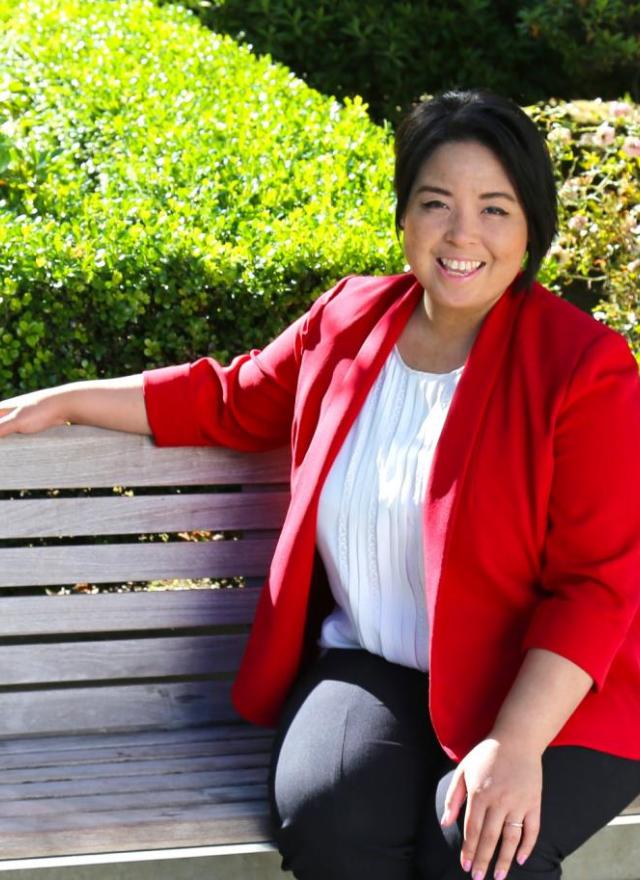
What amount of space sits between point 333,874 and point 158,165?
2.60 metres

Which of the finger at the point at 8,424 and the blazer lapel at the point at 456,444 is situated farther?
the finger at the point at 8,424

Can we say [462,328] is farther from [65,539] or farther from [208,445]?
[65,539]

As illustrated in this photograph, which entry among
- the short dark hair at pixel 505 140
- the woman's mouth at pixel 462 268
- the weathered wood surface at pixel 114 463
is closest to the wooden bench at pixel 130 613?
the weathered wood surface at pixel 114 463

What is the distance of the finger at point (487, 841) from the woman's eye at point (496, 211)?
3.54 ft

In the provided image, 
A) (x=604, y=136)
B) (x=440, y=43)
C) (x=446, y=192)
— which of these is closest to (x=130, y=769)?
(x=446, y=192)

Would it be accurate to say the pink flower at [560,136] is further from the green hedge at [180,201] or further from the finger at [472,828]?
the finger at [472,828]

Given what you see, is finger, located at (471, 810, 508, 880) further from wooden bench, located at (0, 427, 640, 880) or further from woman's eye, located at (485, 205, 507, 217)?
woman's eye, located at (485, 205, 507, 217)

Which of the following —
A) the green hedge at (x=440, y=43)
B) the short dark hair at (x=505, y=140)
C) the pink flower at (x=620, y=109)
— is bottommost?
the short dark hair at (x=505, y=140)

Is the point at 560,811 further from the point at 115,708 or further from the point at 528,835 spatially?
the point at 115,708

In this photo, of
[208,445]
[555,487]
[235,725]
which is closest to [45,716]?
[235,725]

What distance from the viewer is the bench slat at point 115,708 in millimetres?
3324

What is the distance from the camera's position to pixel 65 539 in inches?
142

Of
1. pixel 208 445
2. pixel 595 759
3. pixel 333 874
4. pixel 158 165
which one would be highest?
pixel 158 165

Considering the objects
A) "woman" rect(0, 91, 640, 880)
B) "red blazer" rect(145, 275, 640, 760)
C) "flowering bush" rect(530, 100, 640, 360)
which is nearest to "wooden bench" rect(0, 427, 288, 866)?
"woman" rect(0, 91, 640, 880)
